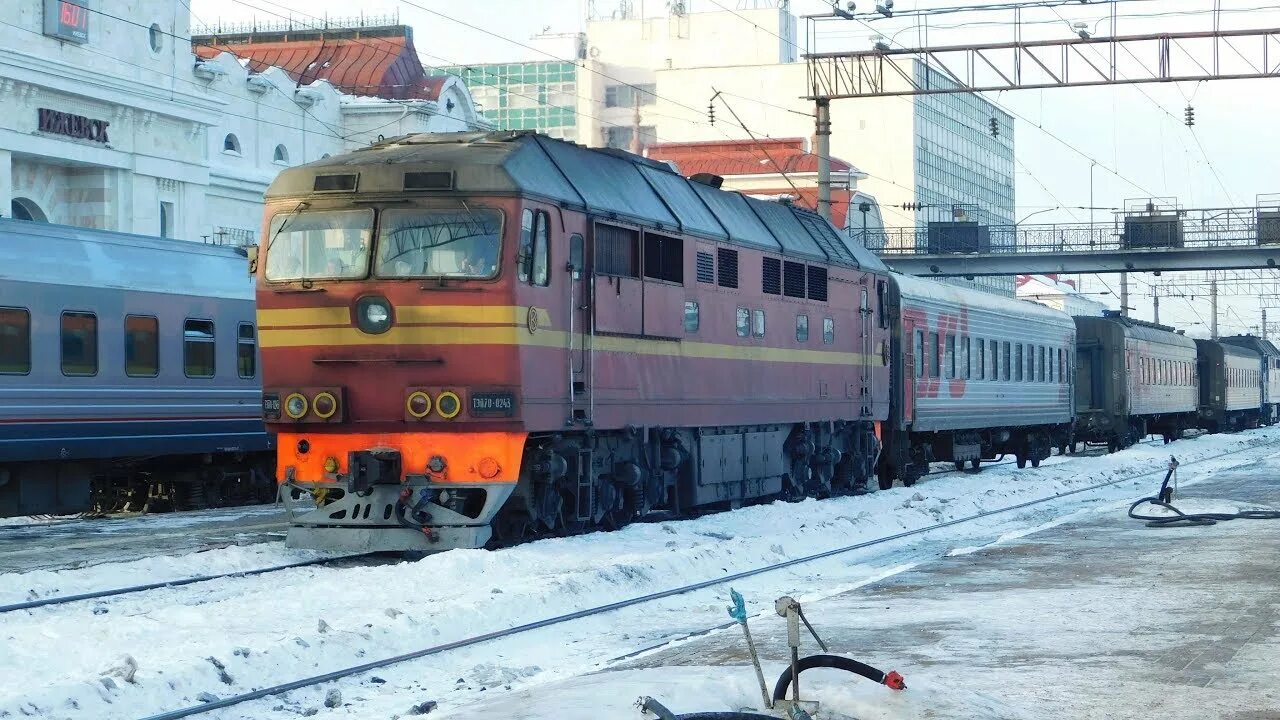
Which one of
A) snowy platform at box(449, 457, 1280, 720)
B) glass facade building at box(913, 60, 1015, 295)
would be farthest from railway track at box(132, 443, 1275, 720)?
glass facade building at box(913, 60, 1015, 295)

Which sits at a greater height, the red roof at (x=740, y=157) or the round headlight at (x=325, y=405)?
the red roof at (x=740, y=157)

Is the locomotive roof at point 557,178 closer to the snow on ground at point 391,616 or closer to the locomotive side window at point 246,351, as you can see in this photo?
the snow on ground at point 391,616

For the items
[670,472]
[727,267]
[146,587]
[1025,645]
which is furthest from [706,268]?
[1025,645]

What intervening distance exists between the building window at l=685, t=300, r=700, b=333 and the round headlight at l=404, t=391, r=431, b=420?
477 cm

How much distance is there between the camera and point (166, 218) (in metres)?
Answer: 48.8

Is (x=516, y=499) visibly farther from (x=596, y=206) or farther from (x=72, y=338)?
(x=72, y=338)

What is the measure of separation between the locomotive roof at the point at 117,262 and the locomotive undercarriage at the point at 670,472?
7.19 metres

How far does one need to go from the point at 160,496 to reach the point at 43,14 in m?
22.8

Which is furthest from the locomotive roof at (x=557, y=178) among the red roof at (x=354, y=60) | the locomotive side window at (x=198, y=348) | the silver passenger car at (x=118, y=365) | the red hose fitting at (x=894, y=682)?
the red roof at (x=354, y=60)

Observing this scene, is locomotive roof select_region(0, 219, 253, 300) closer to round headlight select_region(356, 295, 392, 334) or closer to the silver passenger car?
the silver passenger car

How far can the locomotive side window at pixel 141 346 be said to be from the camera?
73.1 ft

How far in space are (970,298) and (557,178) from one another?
721 inches

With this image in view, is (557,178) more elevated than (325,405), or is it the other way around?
(557,178)

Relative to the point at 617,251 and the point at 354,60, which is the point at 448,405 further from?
the point at 354,60
